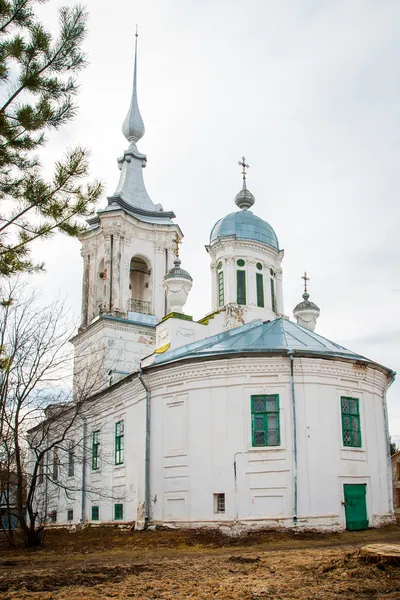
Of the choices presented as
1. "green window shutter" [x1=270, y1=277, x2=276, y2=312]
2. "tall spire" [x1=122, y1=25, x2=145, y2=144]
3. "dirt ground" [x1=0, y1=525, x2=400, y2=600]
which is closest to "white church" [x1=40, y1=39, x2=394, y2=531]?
"dirt ground" [x1=0, y1=525, x2=400, y2=600]

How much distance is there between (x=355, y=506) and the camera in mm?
18828

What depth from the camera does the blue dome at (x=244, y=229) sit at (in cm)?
2859

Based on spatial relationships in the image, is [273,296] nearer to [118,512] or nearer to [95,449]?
[95,449]

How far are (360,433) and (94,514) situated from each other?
36.4ft

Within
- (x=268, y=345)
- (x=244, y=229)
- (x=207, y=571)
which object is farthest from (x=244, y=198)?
(x=207, y=571)

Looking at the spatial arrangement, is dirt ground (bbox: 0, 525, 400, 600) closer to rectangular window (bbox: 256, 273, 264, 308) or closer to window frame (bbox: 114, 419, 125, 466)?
window frame (bbox: 114, 419, 125, 466)

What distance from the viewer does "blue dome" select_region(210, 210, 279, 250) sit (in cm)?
2859

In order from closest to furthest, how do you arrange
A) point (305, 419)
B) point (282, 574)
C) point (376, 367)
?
1. point (282, 574)
2. point (305, 419)
3. point (376, 367)

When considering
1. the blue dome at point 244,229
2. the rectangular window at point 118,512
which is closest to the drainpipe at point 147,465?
the rectangular window at point 118,512

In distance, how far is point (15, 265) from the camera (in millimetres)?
10281

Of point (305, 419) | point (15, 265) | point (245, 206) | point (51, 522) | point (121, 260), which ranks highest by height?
point (245, 206)

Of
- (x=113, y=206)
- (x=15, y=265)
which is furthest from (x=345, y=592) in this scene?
(x=113, y=206)

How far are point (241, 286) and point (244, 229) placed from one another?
2819 millimetres

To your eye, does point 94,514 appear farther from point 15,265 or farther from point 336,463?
point 15,265
